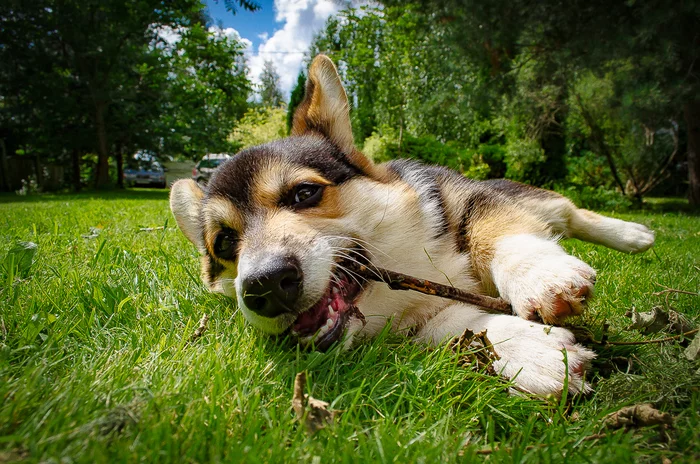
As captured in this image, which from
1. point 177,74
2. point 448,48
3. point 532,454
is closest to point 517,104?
point 448,48

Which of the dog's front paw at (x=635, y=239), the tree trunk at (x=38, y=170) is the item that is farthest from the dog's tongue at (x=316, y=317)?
the tree trunk at (x=38, y=170)

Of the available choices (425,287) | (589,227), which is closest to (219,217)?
(425,287)

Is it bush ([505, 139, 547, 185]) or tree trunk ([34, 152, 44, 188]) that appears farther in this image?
tree trunk ([34, 152, 44, 188])

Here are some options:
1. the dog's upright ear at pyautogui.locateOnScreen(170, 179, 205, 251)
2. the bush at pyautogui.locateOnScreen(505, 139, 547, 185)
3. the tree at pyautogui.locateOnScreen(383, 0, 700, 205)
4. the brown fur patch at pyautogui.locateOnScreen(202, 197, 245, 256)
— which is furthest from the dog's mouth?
the bush at pyautogui.locateOnScreen(505, 139, 547, 185)

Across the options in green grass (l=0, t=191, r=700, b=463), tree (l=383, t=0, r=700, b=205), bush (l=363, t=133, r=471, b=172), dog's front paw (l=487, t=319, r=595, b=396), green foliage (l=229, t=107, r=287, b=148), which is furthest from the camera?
green foliage (l=229, t=107, r=287, b=148)

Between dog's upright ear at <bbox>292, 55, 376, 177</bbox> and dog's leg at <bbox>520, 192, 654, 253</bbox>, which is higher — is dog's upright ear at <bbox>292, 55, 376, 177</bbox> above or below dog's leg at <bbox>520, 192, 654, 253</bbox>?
above

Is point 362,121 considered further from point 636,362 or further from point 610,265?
point 636,362

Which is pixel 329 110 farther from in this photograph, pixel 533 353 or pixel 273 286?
pixel 533 353

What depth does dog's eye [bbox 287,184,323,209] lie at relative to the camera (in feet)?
8.03

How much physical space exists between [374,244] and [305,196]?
0.47 m

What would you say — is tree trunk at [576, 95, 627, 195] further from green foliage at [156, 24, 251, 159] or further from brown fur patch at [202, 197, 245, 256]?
green foliage at [156, 24, 251, 159]

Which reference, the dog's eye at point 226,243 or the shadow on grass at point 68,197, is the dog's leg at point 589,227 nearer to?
the dog's eye at point 226,243

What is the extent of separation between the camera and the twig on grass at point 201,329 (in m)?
2.03

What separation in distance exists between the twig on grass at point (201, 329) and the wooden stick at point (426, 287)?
75 cm
